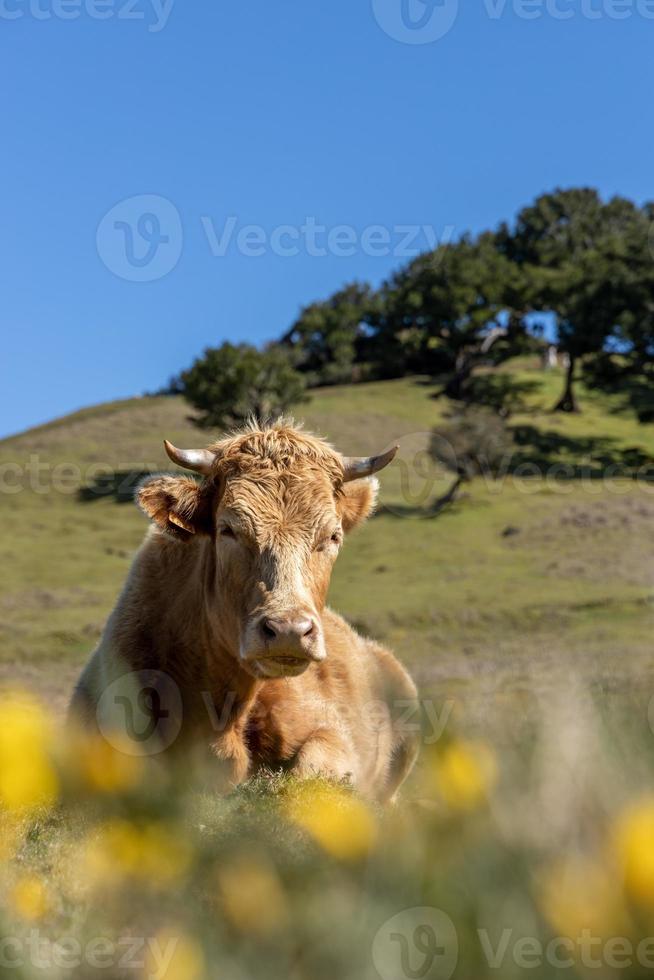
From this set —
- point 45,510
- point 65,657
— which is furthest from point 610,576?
point 45,510

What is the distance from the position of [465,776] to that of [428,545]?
47.0m

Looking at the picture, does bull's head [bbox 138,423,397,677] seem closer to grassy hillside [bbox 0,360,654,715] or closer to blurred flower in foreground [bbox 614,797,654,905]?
grassy hillside [bbox 0,360,654,715]

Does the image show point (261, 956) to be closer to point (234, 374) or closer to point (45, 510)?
point (45, 510)

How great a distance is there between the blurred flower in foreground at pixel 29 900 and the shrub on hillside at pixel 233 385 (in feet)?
217

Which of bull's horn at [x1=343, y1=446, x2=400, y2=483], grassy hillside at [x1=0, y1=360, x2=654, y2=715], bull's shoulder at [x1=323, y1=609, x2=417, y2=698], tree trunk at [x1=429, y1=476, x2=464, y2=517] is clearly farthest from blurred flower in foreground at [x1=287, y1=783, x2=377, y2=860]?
tree trunk at [x1=429, y1=476, x2=464, y2=517]

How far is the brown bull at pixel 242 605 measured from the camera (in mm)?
6496

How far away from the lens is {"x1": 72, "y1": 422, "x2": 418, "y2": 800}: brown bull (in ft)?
21.3

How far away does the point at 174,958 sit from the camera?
1.21 m

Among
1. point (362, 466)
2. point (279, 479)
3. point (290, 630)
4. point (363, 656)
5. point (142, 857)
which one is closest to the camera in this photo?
point (142, 857)

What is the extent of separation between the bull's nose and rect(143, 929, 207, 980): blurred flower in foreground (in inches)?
175

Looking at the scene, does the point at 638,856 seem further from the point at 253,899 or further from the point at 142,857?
the point at 142,857

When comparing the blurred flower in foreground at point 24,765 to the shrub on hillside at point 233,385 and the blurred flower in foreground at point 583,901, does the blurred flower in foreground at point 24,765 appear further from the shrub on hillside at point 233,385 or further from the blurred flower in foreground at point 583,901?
the shrub on hillside at point 233,385

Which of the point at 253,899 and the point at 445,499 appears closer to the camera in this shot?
the point at 253,899

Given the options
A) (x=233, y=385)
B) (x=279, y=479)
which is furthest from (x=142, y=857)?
(x=233, y=385)
